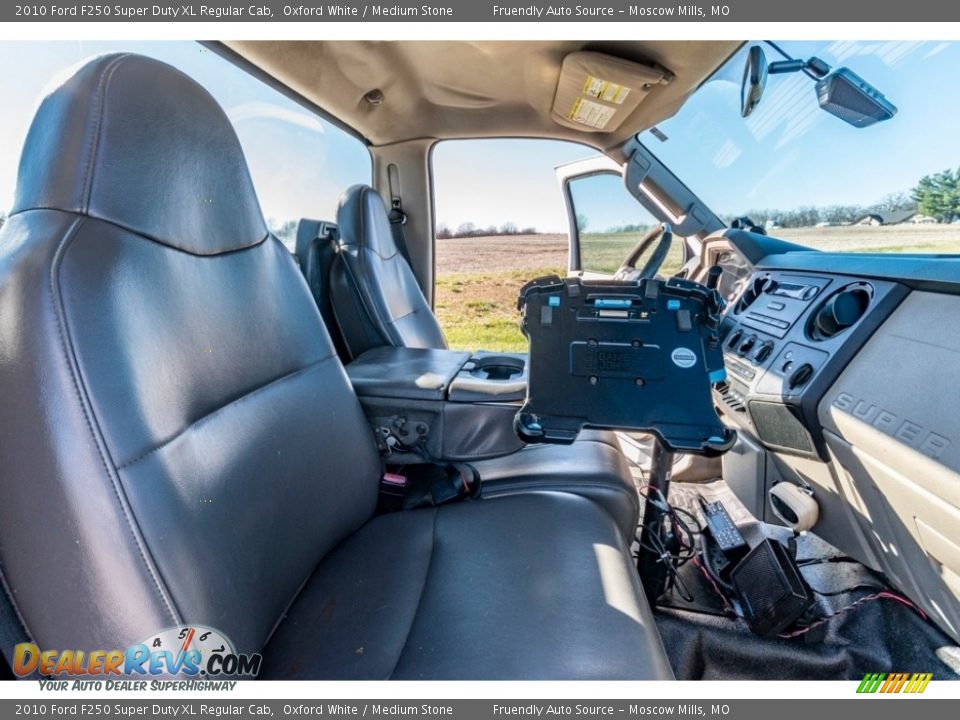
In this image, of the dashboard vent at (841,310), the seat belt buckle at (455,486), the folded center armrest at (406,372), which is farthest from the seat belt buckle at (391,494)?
the dashboard vent at (841,310)

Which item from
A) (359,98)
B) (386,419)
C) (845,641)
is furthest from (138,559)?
(359,98)

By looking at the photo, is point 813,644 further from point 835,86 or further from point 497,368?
point 835,86

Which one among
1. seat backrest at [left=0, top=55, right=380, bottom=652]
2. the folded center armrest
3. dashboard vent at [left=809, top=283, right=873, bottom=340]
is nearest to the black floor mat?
dashboard vent at [left=809, top=283, right=873, bottom=340]

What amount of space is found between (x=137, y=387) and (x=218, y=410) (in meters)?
0.14

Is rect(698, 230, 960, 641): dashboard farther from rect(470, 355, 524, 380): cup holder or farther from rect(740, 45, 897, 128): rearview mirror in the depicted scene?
rect(470, 355, 524, 380): cup holder

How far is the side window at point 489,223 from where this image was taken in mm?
2465

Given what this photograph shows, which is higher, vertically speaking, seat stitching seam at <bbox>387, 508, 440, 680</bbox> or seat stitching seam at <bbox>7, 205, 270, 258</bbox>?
seat stitching seam at <bbox>7, 205, 270, 258</bbox>

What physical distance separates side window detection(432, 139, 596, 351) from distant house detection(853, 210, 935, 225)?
51.7 inches

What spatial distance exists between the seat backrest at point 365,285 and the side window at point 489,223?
0.60 m

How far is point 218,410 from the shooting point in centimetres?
68

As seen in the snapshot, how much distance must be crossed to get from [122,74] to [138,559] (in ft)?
1.97

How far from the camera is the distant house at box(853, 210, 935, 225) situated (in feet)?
4.17

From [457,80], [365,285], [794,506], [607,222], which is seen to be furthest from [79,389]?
[607,222]

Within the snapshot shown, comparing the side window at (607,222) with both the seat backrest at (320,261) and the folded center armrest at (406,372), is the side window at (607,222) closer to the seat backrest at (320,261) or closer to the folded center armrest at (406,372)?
the folded center armrest at (406,372)
